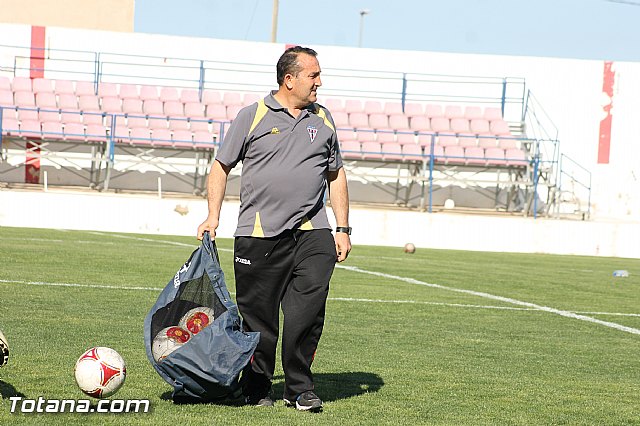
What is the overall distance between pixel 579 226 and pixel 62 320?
16831 millimetres

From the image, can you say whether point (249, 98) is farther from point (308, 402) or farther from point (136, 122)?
point (308, 402)

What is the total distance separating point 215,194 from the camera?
536cm

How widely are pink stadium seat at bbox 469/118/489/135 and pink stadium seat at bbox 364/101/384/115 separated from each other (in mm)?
2580

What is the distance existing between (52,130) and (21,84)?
244cm

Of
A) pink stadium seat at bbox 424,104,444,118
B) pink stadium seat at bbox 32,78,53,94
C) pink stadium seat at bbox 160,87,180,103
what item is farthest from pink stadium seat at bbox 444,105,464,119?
pink stadium seat at bbox 32,78,53,94

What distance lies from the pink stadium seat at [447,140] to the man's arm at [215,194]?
Result: 886 inches

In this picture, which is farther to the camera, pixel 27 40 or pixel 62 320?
pixel 27 40

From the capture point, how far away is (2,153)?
26469mm

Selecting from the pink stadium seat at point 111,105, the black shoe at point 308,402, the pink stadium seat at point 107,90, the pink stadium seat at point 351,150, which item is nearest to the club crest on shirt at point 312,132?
the black shoe at point 308,402

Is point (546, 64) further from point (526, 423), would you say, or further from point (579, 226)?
point (526, 423)

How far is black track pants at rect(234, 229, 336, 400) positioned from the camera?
5.27 metres

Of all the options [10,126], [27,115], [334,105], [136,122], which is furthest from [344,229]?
[334,105]

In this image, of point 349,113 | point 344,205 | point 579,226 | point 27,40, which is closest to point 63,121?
point 27,40

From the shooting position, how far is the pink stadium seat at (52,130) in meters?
25.7
